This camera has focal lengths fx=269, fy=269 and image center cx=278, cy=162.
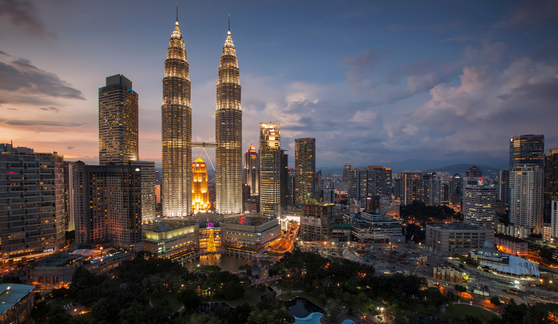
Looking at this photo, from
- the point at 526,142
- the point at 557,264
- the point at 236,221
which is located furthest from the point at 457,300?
the point at 526,142

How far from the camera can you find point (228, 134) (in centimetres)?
7475

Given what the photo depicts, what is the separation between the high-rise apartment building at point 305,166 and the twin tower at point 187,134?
1992 cm

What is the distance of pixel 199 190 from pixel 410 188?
75013 millimetres

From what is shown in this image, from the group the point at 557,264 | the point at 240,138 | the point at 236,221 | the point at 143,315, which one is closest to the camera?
the point at 143,315

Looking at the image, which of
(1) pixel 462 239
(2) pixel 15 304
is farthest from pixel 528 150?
(2) pixel 15 304

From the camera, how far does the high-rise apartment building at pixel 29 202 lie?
1442 inches

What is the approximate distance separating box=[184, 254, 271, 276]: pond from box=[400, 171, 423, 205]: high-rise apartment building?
74445 mm

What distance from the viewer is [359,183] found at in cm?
10981

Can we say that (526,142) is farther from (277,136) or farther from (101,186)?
(101,186)

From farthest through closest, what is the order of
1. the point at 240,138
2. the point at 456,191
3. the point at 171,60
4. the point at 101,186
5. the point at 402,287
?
the point at 456,191 < the point at 240,138 < the point at 171,60 < the point at 101,186 < the point at 402,287

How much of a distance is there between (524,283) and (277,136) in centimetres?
5825

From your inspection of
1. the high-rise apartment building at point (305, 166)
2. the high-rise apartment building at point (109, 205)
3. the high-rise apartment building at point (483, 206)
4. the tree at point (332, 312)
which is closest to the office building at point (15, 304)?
the high-rise apartment building at point (109, 205)

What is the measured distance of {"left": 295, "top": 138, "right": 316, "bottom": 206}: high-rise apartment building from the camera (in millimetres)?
84562

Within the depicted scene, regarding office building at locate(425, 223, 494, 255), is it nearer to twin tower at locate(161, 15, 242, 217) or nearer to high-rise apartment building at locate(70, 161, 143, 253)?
twin tower at locate(161, 15, 242, 217)
